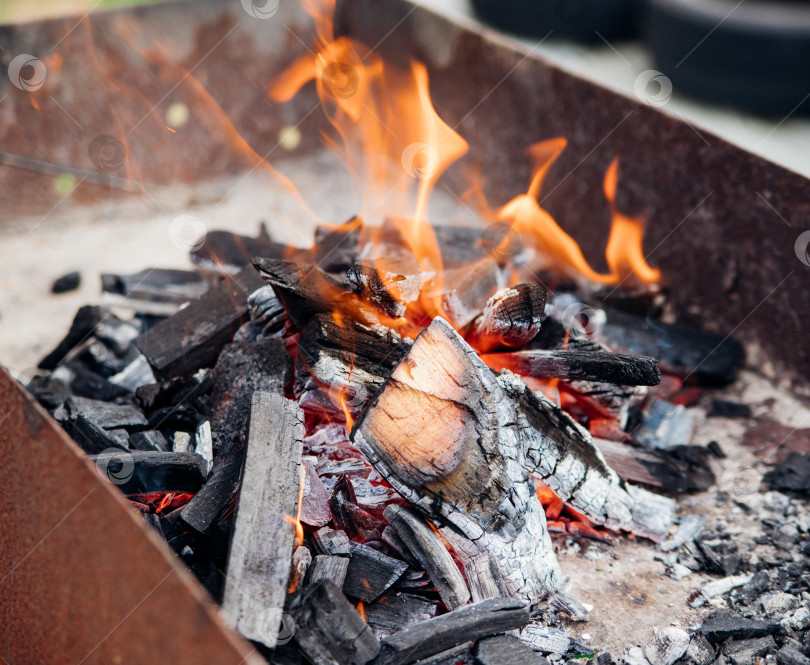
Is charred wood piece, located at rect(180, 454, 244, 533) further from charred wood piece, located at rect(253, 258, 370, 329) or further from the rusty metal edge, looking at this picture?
charred wood piece, located at rect(253, 258, 370, 329)

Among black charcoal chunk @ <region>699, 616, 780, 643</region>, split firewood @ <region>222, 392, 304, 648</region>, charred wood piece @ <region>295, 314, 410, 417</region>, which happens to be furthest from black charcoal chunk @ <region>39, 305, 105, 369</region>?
black charcoal chunk @ <region>699, 616, 780, 643</region>

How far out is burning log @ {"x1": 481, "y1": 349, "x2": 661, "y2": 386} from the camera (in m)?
2.22

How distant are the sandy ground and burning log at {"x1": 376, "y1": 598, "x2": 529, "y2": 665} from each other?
0.28m

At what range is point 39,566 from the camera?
5.11ft

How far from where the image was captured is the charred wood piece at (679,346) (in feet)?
9.95

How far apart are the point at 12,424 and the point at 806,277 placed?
294 centimetres

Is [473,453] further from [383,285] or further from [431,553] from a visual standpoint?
[383,285]

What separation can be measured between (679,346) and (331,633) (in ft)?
7.19

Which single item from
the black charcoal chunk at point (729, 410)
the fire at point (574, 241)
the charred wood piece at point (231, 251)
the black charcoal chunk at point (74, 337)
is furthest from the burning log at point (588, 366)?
the black charcoal chunk at point (74, 337)

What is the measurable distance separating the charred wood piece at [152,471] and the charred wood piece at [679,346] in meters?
1.79

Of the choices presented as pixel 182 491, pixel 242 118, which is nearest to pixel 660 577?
pixel 182 491

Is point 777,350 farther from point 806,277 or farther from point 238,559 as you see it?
point 238,559

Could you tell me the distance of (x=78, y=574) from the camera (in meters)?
1.44

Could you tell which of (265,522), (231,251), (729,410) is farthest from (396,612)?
(231,251)
